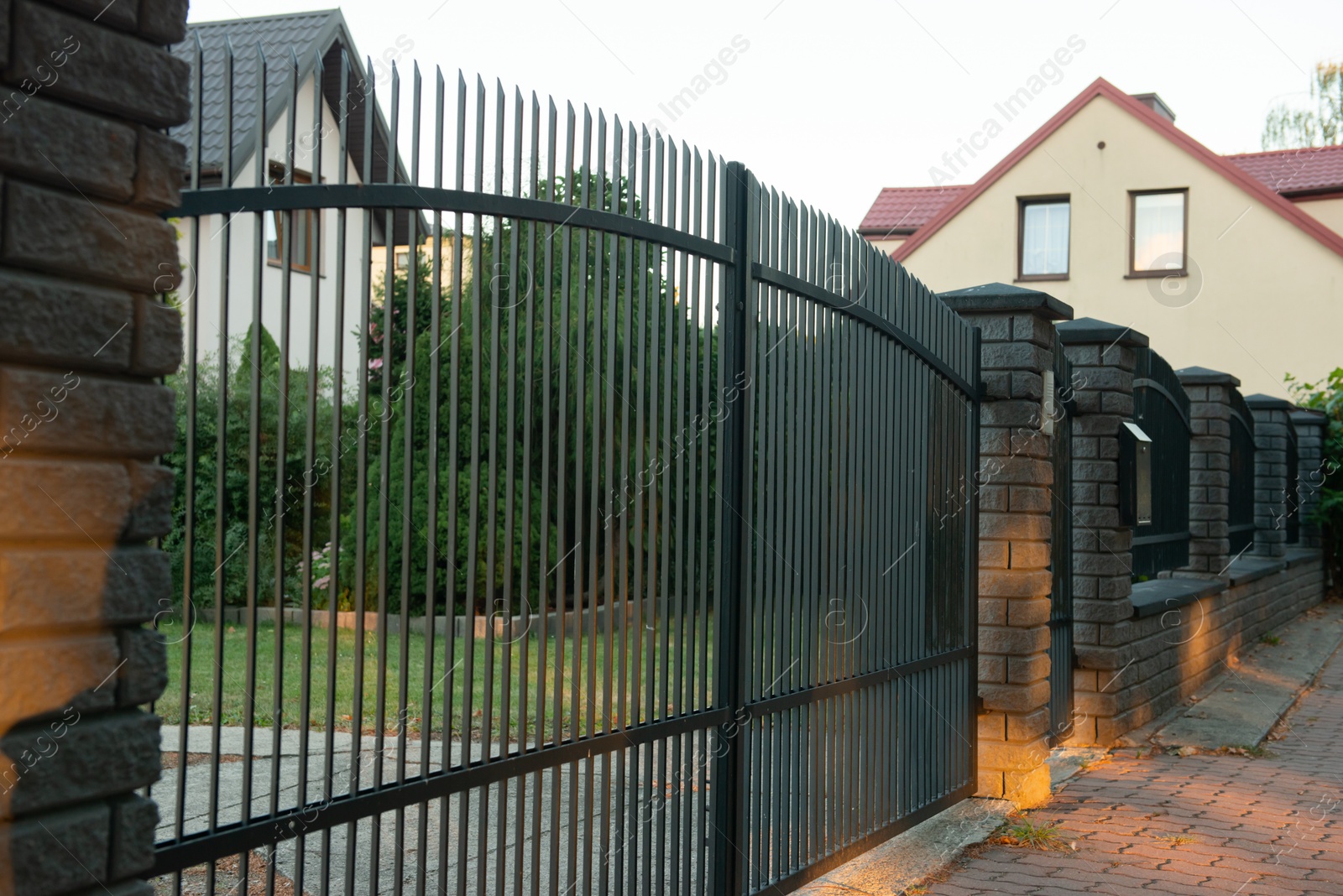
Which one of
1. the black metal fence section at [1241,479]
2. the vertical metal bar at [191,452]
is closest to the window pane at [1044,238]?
the black metal fence section at [1241,479]

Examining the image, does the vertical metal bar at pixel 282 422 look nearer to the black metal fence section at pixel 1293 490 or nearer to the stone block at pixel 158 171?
the stone block at pixel 158 171

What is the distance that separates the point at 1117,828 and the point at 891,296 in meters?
2.73

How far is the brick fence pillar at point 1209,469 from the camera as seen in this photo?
10.6 metres

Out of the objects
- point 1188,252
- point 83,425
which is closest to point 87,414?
point 83,425

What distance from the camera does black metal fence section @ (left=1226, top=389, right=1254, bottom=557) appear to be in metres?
12.3

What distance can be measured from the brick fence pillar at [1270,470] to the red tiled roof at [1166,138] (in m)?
7.80

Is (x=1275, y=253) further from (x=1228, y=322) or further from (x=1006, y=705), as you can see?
(x=1006, y=705)

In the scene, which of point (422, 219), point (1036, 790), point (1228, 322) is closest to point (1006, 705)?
point (1036, 790)

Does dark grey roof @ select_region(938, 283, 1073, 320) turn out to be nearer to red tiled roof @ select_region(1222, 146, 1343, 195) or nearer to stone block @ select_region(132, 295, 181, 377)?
stone block @ select_region(132, 295, 181, 377)

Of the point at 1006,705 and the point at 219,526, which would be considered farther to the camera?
the point at 1006,705

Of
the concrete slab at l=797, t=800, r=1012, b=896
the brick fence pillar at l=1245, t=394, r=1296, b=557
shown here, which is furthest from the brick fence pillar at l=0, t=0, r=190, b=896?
the brick fence pillar at l=1245, t=394, r=1296, b=557

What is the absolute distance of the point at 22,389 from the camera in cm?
193

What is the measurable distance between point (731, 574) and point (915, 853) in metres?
1.88

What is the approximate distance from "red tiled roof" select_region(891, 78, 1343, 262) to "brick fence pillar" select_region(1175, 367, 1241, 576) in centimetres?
1122
